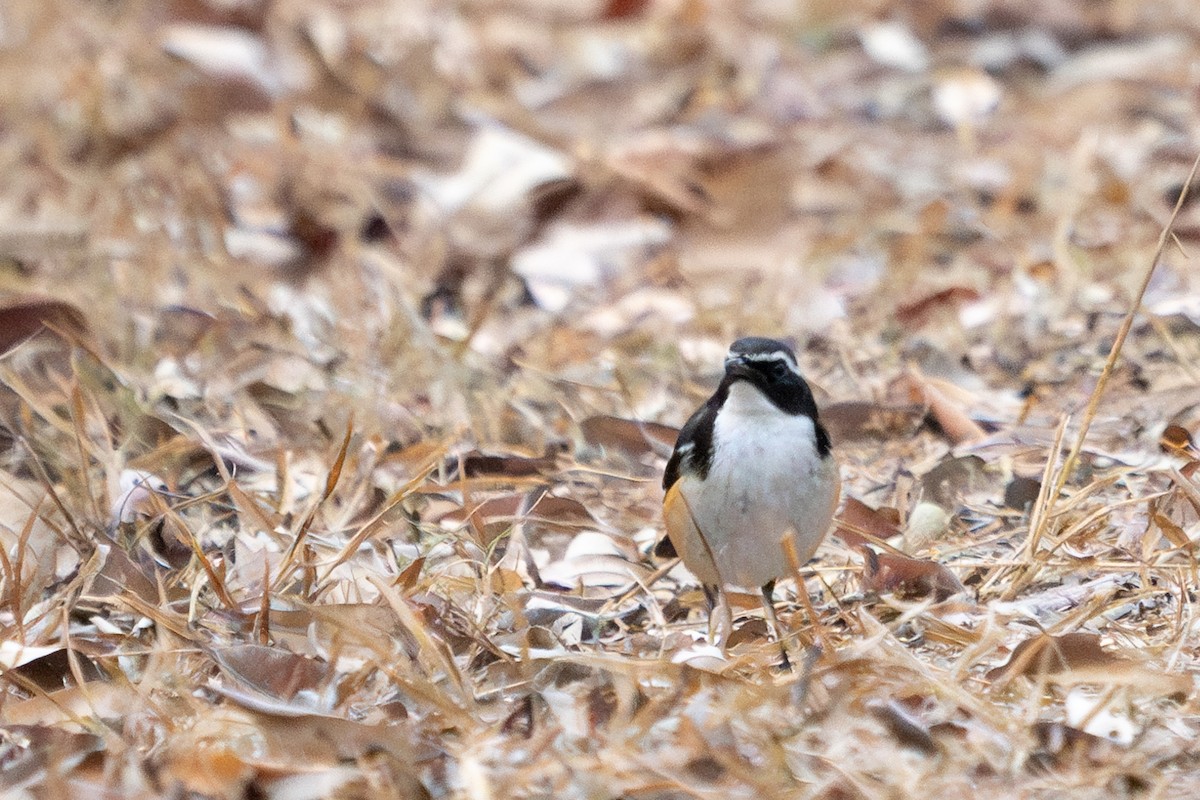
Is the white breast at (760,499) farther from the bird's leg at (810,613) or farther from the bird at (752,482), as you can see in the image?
the bird's leg at (810,613)

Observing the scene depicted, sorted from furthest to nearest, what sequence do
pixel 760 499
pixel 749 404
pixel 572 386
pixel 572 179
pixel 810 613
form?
pixel 572 179 → pixel 572 386 → pixel 749 404 → pixel 760 499 → pixel 810 613

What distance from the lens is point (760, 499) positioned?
13.8 feet

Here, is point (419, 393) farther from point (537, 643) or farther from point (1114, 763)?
point (1114, 763)

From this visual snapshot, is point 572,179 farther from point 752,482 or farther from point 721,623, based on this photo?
point 721,623

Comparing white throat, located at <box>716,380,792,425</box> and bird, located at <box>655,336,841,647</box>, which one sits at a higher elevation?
white throat, located at <box>716,380,792,425</box>

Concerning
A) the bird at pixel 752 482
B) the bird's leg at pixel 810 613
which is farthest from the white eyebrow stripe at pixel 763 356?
the bird's leg at pixel 810 613

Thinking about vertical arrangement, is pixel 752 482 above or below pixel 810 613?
below

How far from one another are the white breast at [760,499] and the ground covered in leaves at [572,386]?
17cm

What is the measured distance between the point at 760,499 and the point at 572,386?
1.73 metres

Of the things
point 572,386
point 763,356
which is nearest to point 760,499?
point 763,356

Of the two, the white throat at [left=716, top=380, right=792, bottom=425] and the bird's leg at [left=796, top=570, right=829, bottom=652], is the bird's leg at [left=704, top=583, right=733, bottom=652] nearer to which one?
the bird's leg at [left=796, top=570, right=829, bottom=652]

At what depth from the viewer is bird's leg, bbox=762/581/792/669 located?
3.83 metres

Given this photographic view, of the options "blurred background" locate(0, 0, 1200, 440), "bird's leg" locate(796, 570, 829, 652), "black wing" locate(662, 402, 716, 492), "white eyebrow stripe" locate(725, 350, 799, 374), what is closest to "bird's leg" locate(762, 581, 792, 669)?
"bird's leg" locate(796, 570, 829, 652)

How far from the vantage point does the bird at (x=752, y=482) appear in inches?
A: 165
